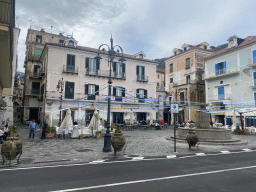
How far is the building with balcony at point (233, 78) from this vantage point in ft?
86.4

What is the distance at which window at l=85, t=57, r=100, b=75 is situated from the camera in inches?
1107

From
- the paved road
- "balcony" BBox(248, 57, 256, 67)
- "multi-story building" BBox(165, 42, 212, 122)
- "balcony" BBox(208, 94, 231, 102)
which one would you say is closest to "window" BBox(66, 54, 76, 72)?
"multi-story building" BBox(165, 42, 212, 122)

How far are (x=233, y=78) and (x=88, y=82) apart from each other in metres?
21.3

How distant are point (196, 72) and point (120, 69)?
14.7m

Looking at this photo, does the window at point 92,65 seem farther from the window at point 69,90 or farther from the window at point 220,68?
the window at point 220,68

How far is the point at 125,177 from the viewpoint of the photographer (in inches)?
233

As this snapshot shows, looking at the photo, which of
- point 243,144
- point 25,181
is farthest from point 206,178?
point 243,144

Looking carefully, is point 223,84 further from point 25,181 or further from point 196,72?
point 25,181

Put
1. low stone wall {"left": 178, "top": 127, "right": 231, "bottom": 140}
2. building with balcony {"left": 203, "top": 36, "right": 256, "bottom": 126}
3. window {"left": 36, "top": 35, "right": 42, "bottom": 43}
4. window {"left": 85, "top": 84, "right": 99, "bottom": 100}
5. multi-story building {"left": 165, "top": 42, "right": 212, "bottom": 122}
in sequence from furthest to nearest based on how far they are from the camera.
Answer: window {"left": 36, "top": 35, "right": 42, "bottom": 43}
multi-story building {"left": 165, "top": 42, "right": 212, "bottom": 122}
window {"left": 85, "top": 84, "right": 99, "bottom": 100}
building with balcony {"left": 203, "top": 36, "right": 256, "bottom": 126}
low stone wall {"left": 178, "top": 127, "right": 231, "bottom": 140}

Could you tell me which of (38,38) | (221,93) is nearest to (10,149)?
(221,93)

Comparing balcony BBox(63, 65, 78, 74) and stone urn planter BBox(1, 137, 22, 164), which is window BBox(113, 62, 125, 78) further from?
stone urn planter BBox(1, 137, 22, 164)

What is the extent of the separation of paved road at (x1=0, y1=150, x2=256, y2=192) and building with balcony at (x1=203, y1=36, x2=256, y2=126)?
19.5 m

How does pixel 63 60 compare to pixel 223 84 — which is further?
pixel 223 84

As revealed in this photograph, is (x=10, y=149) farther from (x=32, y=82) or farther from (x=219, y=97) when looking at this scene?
(x=219, y=97)
